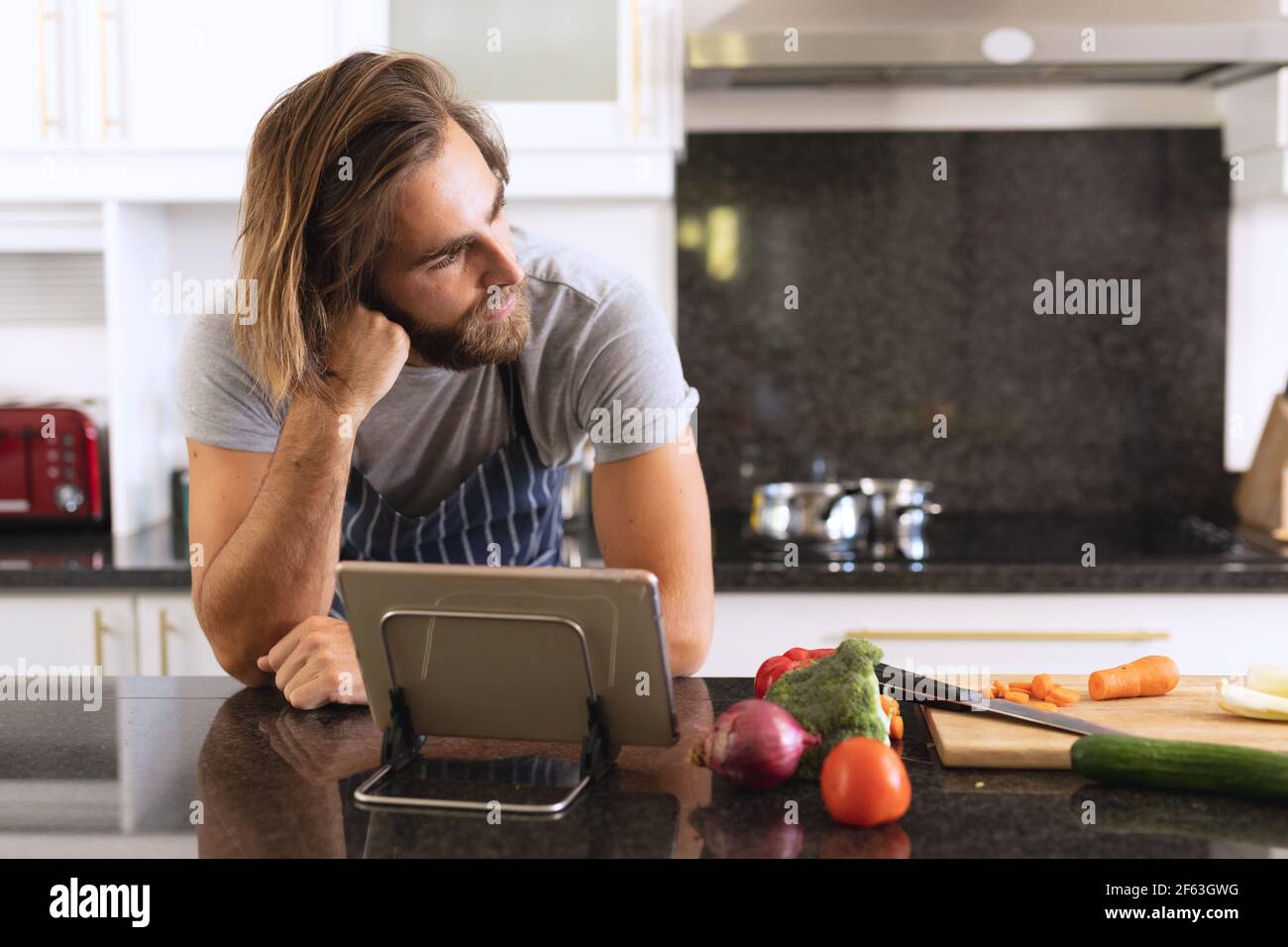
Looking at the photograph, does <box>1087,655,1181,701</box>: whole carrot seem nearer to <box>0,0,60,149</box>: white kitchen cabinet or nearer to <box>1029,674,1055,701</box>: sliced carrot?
<box>1029,674,1055,701</box>: sliced carrot

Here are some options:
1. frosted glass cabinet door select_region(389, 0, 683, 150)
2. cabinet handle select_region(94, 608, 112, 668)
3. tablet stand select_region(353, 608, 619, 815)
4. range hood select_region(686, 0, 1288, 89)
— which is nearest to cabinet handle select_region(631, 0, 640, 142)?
frosted glass cabinet door select_region(389, 0, 683, 150)

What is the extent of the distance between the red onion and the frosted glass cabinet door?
65.4 inches

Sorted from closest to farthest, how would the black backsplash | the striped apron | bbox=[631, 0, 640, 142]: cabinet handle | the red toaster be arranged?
the striped apron < bbox=[631, 0, 640, 142]: cabinet handle < the red toaster < the black backsplash

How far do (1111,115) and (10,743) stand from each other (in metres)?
2.40

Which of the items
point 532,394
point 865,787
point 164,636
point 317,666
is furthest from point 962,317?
point 865,787

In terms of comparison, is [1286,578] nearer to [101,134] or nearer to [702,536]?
[702,536]

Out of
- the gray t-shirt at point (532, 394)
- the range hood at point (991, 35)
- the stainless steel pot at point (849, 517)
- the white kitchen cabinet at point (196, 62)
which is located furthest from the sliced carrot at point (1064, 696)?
the white kitchen cabinet at point (196, 62)

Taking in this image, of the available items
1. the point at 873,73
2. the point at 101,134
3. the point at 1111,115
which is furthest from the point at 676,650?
the point at 1111,115

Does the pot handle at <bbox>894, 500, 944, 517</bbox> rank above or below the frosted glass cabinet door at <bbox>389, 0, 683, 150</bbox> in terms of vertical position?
below

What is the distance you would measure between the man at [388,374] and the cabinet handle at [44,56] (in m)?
1.16

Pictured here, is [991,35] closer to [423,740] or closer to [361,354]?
[361,354]

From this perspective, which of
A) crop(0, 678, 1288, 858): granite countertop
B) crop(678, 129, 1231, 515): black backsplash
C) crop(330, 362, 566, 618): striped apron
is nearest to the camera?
crop(0, 678, 1288, 858): granite countertop

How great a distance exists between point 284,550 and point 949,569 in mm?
1218

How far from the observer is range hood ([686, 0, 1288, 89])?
2279mm
